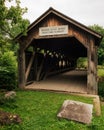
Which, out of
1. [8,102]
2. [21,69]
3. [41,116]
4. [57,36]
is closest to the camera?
[41,116]

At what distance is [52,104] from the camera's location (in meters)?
8.87

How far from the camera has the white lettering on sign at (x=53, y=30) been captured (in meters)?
12.1

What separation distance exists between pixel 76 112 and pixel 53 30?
609 centimetres

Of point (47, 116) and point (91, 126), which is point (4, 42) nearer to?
point (47, 116)

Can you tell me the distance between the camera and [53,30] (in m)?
12.3

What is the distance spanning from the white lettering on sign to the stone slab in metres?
5.24

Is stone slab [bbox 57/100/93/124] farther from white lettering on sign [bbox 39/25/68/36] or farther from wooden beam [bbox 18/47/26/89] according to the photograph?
wooden beam [bbox 18/47/26/89]

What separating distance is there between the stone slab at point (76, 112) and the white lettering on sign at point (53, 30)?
17.2 feet

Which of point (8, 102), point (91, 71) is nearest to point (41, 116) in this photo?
point (8, 102)

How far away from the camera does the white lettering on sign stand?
12.1 m

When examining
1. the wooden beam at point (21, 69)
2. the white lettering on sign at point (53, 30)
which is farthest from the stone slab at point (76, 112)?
the wooden beam at point (21, 69)

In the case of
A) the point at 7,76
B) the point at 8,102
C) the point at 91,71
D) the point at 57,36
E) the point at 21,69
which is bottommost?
the point at 8,102

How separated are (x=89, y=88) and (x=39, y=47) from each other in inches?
228

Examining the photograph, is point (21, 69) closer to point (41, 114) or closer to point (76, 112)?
point (41, 114)
